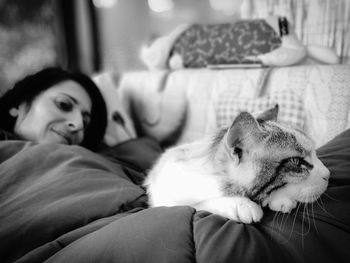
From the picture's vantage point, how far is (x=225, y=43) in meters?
1.48

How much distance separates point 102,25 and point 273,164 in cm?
260

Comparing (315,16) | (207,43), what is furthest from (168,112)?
(315,16)

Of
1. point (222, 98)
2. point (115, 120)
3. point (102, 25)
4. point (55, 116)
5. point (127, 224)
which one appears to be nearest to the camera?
point (127, 224)

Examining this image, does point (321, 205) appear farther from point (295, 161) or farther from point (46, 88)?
point (46, 88)

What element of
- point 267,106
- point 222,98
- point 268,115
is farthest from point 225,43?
point 268,115

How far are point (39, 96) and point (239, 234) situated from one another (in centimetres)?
111

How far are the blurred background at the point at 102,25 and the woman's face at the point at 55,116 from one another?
0.65 m

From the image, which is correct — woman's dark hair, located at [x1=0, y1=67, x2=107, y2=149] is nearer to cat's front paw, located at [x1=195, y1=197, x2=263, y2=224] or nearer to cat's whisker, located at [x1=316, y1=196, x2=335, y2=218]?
cat's front paw, located at [x1=195, y1=197, x2=263, y2=224]

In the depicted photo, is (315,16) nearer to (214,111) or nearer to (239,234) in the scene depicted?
(214,111)

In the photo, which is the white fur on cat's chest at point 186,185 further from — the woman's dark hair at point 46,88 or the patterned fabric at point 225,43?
the patterned fabric at point 225,43

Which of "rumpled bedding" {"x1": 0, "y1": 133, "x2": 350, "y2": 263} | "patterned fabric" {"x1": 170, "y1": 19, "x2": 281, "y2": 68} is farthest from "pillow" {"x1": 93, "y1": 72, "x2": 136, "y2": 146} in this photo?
"rumpled bedding" {"x1": 0, "y1": 133, "x2": 350, "y2": 263}

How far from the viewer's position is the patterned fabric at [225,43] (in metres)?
1.39

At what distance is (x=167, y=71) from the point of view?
176cm

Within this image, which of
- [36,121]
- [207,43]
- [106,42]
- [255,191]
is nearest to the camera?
[255,191]
